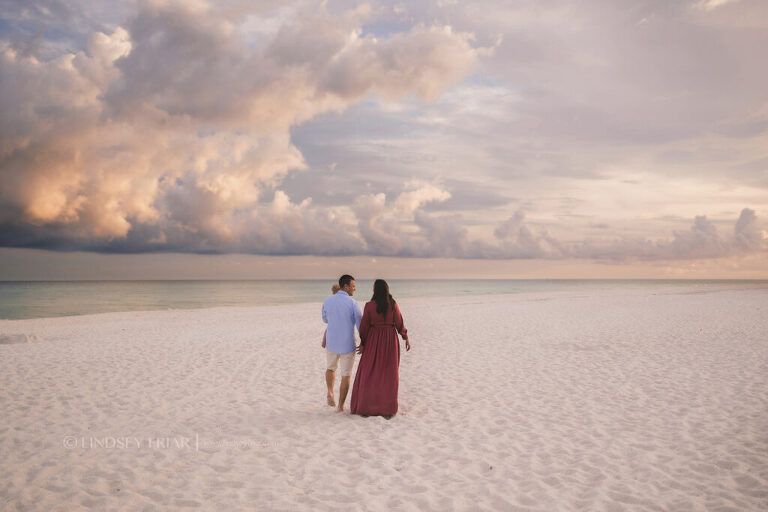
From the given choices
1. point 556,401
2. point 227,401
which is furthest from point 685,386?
point 227,401

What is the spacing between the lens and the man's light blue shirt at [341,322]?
6785mm

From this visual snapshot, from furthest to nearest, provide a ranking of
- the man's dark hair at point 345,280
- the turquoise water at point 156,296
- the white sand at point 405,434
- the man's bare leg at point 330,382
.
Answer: the turquoise water at point 156,296 < the man's bare leg at point 330,382 < the man's dark hair at point 345,280 < the white sand at point 405,434

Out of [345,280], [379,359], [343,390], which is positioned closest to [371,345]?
[379,359]

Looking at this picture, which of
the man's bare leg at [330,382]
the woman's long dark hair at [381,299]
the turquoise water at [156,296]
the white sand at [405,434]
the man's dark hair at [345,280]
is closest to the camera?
the white sand at [405,434]

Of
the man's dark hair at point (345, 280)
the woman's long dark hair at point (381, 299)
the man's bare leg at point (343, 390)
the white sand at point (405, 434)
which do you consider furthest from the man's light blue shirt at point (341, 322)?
the white sand at point (405, 434)

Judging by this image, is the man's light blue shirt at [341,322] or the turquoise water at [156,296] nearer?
the man's light blue shirt at [341,322]

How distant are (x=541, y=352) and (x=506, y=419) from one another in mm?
6548

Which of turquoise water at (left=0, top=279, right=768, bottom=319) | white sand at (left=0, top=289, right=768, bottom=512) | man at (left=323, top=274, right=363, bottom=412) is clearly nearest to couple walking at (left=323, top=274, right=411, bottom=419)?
man at (left=323, top=274, right=363, bottom=412)

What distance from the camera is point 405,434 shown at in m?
6.07

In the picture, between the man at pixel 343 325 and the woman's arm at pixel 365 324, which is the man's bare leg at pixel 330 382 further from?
the woman's arm at pixel 365 324

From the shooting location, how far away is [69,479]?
4.74m

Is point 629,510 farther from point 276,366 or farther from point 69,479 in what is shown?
point 276,366

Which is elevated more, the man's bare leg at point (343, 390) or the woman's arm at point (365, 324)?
the woman's arm at point (365, 324)

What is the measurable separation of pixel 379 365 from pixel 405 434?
3.62 feet
